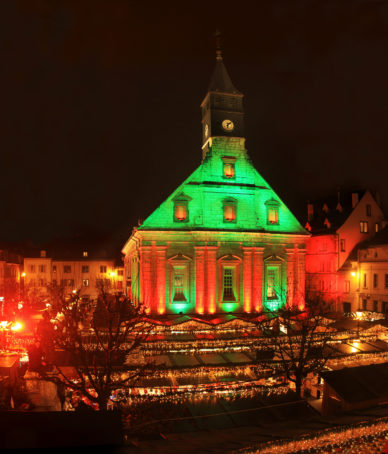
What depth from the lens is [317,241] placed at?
2219 inches

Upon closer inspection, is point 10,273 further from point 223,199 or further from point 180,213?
point 223,199

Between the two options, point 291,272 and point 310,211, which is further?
point 310,211

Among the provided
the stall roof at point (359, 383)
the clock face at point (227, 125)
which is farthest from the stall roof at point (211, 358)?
the clock face at point (227, 125)

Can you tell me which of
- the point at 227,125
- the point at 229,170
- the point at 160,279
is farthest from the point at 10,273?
the point at 227,125

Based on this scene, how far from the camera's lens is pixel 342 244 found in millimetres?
52406

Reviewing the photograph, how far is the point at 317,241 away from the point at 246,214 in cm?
1779

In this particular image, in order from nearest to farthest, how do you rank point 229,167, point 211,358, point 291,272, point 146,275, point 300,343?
point 300,343, point 211,358, point 146,275, point 229,167, point 291,272

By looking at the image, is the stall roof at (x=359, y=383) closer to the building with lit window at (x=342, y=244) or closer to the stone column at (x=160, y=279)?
the stone column at (x=160, y=279)

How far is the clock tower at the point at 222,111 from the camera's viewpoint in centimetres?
4478

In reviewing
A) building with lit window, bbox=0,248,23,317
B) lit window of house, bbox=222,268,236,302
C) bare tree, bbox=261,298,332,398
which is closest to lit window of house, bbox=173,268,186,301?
lit window of house, bbox=222,268,236,302

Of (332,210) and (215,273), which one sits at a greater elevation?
(332,210)

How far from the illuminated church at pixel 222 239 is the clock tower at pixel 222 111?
11 centimetres

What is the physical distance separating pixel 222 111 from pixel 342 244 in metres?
23.5

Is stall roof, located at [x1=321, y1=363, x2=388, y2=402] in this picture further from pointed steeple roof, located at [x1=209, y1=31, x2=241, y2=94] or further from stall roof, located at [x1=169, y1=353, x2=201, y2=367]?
pointed steeple roof, located at [x1=209, y1=31, x2=241, y2=94]
